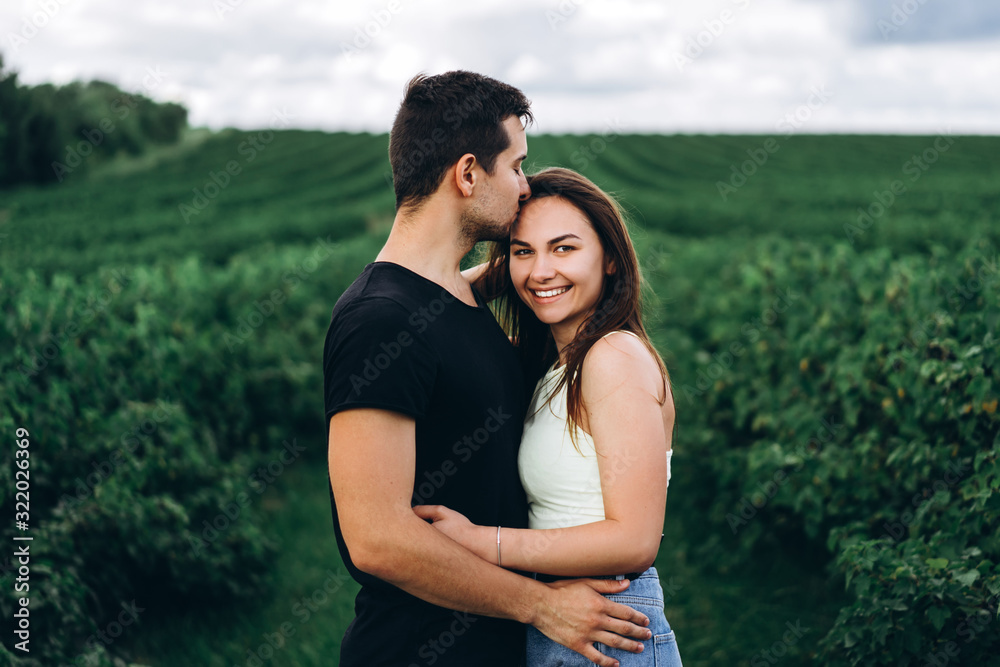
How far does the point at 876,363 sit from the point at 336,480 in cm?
315

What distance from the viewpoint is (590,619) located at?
71.6 inches

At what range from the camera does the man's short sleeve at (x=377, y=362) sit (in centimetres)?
161

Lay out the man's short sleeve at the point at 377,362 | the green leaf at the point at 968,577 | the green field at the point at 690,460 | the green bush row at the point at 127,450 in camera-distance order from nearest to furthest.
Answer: the man's short sleeve at the point at 377,362 → the green leaf at the point at 968,577 → the green field at the point at 690,460 → the green bush row at the point at 127,450

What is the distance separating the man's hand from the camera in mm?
1824

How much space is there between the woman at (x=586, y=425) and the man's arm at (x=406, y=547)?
6cm

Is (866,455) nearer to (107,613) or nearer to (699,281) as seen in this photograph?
(107,613)

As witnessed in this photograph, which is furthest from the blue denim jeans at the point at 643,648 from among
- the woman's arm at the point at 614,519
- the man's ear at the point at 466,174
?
the man's ear at the point at 466,174

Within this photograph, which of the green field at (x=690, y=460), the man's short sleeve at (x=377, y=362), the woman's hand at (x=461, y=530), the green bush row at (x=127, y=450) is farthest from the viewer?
the green bush row at (x=127, y=450)

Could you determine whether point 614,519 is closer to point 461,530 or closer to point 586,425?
point 586,425

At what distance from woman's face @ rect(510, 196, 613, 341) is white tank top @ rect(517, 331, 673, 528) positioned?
24 centimetres

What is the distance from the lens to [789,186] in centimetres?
3195

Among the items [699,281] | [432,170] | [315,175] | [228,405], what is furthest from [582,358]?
[315,175]

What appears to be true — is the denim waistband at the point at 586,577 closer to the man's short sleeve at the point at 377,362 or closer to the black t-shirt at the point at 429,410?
the black t-shirt at the point at 429,410

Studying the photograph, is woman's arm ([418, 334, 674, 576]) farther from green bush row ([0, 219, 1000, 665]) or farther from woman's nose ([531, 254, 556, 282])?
green bush row ([0, 219, 1000, 665])
